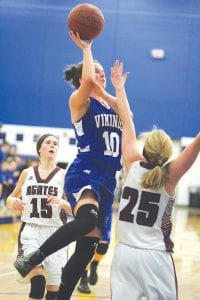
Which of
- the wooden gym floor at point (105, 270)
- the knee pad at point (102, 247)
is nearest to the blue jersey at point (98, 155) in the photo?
the knee pad at point (102, 247)

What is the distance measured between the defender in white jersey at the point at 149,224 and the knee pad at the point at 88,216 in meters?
0.43

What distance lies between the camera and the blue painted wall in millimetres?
9172

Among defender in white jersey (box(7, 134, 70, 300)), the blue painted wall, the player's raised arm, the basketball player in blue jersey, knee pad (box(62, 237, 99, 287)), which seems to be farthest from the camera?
the blue painted wall

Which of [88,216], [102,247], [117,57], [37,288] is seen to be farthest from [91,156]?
[117,57]

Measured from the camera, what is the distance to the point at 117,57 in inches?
365

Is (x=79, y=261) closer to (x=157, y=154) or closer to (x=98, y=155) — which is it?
(x=98, y=155)

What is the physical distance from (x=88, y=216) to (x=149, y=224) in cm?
60

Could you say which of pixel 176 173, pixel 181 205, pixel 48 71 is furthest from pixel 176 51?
pixel 181 205

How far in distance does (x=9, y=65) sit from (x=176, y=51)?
8.34ft

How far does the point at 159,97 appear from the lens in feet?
30.6

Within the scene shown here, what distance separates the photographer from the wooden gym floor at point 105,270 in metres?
5.32

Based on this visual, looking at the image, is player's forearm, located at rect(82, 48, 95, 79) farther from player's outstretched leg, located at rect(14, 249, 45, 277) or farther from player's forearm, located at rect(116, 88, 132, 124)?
player's outstretched leg, located at rect(14, 249, 45, 277)

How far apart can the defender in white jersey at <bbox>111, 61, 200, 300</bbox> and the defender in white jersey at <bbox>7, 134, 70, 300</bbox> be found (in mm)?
1170

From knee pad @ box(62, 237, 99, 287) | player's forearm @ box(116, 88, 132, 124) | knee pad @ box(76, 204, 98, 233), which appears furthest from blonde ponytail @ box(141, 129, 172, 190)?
knee pad @ box(62, 237, 99, 287)
